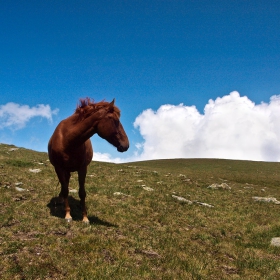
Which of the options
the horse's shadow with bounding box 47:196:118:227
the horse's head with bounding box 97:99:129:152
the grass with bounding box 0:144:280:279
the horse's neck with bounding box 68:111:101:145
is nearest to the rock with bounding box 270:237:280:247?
the grass with bounding box 0:144:280:279

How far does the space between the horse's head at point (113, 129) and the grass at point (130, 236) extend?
3290mm

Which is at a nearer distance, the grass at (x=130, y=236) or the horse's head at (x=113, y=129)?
the grass at (x=130, y=236)

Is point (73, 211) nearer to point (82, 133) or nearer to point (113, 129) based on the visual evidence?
point (82, 133)

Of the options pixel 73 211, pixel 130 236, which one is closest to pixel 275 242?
pixel 130 236

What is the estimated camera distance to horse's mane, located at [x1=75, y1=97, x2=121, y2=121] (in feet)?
32.8

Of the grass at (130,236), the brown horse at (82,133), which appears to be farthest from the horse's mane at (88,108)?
the grass at (130,236)

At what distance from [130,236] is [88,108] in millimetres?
5092

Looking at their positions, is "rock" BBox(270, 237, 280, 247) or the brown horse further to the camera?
"rock" BBox(270, 237, 280, 247)

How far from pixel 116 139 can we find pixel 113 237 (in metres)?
3.46

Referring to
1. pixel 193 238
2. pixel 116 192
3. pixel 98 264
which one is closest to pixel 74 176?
pixel 116 192

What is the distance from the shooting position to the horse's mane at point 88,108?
9988mm

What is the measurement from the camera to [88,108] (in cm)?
1050

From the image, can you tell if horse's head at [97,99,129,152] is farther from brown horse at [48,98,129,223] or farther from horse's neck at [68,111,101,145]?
horse's neck at [68,111,101,145]

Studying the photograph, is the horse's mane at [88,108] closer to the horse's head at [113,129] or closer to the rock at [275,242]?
the horse's head at [113,129]
